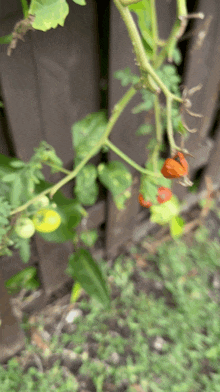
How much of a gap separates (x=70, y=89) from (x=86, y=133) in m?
0.17

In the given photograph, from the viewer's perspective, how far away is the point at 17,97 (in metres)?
0.93

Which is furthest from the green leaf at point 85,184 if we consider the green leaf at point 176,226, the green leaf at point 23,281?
the green leaf at point 176,226

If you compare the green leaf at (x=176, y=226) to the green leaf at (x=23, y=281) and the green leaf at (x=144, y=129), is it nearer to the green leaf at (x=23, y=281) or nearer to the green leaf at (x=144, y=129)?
the green leaf at (x=144, y=129)

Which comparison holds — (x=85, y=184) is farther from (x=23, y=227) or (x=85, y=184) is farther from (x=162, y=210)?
(x=162, y=210)

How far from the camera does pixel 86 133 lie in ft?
3.76

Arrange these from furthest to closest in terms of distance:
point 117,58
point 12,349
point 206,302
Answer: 1. point 206,302
2. point 12,349
3. point 117,58

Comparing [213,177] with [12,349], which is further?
[213,177]

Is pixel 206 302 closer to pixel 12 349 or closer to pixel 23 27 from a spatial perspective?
pixel 12 349

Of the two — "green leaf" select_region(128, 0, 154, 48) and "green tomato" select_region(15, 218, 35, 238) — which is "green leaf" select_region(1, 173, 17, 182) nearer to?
"green tomato" select_region(15, 218, 35, 238)

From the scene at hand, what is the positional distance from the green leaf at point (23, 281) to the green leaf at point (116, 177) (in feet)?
1.94

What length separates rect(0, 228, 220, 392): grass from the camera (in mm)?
1523

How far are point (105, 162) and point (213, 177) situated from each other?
1079 mm

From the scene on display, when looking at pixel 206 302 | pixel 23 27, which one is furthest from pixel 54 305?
pixel 23 27

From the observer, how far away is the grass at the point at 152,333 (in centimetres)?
152
